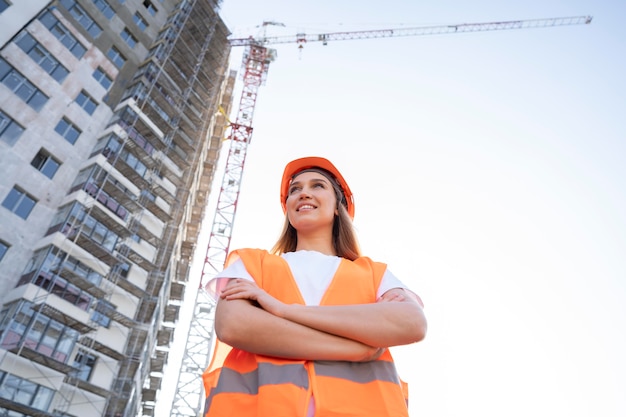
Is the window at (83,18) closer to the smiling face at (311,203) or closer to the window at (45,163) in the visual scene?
the window at (45,163)

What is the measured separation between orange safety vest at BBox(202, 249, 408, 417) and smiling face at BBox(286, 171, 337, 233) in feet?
2.54

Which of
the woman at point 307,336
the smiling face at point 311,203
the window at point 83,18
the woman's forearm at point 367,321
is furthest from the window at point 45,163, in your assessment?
the woman's forearm at point 367,321

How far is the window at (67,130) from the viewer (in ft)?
88.2

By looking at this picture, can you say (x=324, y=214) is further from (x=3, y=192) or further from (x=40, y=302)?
(x=3, y=192)

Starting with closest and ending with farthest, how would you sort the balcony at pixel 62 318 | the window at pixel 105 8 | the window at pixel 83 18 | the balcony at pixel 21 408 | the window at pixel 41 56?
the balcony at pixel 21 408
the balcony at pixel 62 318
the window at pixel 41 56
the window at pixel 83 18
the window at pixel 105 8

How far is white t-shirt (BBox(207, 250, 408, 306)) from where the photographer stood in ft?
7.29

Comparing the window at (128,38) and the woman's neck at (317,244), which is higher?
the window at (128,38)

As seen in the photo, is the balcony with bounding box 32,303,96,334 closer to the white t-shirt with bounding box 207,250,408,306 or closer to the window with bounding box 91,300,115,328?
the window with bounding box 91,300,115,328

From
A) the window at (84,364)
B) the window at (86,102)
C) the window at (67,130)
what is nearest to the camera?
the window at (84,364)

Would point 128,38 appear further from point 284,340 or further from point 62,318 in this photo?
point 284,340

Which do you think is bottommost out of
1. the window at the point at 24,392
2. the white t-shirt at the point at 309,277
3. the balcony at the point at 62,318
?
the white t-shirt at the point at 309,277

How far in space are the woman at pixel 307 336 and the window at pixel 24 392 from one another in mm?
23205

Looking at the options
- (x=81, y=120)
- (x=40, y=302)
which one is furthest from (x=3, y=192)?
(x=81, y=120)

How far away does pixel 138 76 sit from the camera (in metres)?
33.7
